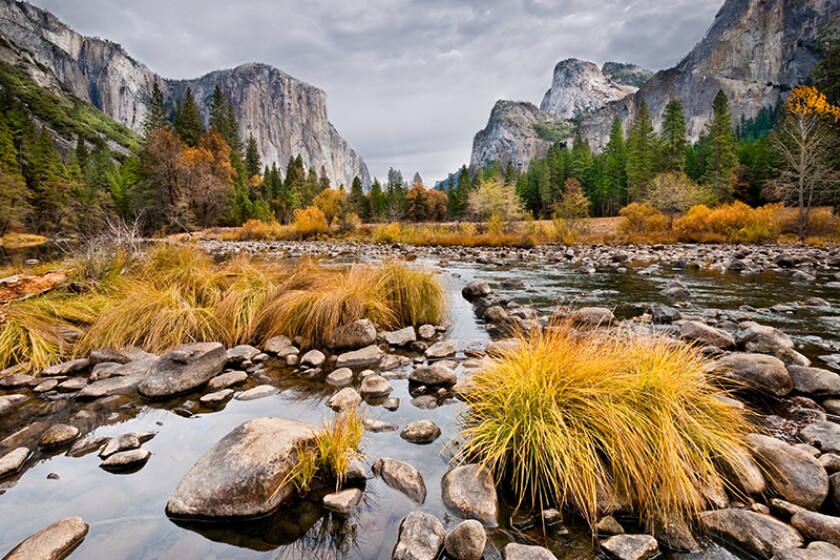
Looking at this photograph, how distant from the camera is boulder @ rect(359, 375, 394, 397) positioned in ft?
12.1

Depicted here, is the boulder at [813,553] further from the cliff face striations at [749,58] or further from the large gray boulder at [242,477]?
the cliff face striations at [749,58]

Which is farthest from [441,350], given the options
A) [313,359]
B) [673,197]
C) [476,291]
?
[673,197]

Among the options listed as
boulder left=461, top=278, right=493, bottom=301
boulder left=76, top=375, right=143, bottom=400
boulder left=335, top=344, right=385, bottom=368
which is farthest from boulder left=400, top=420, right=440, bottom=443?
boulder left=461, top=278, right=493, bottom=301

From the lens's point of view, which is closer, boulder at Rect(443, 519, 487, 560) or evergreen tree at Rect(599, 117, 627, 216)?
boulder at Rect(443, 519, 487, 560)

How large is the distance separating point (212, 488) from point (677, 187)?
36.0m

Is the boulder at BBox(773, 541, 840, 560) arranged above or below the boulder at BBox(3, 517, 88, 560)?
below

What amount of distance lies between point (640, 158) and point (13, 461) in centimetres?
6183

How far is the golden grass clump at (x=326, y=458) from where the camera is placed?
2271mm

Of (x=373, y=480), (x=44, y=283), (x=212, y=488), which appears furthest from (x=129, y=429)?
(x=44, y=283)

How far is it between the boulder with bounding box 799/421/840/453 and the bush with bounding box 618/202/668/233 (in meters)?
27.3

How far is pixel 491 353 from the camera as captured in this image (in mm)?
4105

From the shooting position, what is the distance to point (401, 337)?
5312 mm

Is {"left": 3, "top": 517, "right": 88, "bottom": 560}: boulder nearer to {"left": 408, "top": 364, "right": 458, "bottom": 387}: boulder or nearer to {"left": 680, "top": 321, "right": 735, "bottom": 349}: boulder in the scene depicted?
{"left": 408, "top": 364, "right": 458, "bottom": 387}: boulder

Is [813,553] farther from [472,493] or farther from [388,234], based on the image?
[388,234]
